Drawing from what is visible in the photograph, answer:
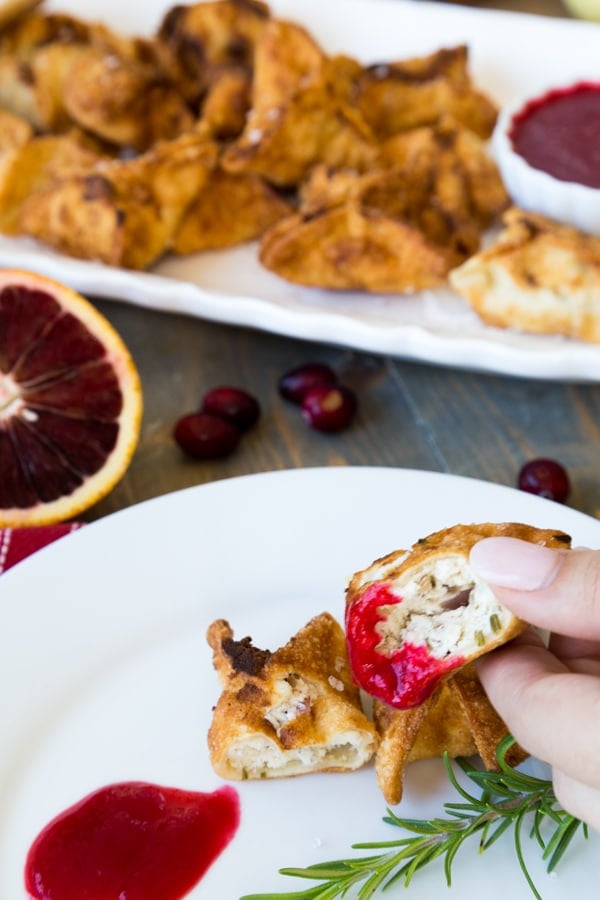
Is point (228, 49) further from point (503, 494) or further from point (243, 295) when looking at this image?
point (503, 494)

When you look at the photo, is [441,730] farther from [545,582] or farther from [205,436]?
[205,436]

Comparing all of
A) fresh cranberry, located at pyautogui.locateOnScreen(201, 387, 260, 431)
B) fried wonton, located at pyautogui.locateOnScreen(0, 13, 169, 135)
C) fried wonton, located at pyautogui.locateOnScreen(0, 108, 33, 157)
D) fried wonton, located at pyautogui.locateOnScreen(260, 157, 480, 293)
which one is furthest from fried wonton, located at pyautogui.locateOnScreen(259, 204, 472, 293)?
fried wonton, located at pyautogui.locateOnScreen(0, 108, 33, 157)

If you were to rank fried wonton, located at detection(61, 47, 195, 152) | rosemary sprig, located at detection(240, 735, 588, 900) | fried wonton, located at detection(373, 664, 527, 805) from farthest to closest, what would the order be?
fried wonton, located at detection(61, 47, 195, 152) → fried wonton, located at detection(373, 664, 527, 805) → rosemary sprig, located at detection(240, 735, 588, 900)

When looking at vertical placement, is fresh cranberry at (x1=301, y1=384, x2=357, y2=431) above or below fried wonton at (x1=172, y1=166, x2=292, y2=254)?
below

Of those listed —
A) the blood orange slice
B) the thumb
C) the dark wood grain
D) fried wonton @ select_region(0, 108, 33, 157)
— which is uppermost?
fried wonton @ select_region(0, 108, 33, 157)

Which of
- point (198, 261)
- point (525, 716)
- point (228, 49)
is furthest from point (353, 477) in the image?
point (228, 49)

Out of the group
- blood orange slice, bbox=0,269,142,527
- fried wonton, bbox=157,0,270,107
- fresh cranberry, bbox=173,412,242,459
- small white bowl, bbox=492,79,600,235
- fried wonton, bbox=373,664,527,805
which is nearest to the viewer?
fried wonton, bbox=373,664,527,805

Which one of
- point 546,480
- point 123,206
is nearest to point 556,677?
point 546,480

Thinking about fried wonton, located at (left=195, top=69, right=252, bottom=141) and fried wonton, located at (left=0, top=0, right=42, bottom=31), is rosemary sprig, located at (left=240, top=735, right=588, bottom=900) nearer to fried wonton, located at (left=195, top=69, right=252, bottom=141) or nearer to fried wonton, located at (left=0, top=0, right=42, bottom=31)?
fried wonton, located at (left=195, top=69, right=252, bottom=141)
